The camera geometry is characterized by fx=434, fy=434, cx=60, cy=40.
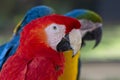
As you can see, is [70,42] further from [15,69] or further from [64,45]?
[15,69]

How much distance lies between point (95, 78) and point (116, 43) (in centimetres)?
39

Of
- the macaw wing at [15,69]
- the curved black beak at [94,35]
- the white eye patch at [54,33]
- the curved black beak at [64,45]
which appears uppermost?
the white eye patch at [54,33]

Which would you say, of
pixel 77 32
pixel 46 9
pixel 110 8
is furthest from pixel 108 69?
pixel 77 32

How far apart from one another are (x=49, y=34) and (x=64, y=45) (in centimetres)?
5

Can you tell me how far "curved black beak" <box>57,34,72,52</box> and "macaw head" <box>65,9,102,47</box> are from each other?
0.55 meters

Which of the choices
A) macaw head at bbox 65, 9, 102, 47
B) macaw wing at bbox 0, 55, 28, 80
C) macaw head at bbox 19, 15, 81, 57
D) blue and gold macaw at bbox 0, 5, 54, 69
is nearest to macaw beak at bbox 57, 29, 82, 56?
macaw head at bbox 19, 15, 81, 57

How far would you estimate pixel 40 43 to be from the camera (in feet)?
3.83

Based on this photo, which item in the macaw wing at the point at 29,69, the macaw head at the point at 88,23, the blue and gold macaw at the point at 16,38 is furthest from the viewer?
the macaw head at the point at 88,23

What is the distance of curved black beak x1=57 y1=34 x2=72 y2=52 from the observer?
1178 millimetres

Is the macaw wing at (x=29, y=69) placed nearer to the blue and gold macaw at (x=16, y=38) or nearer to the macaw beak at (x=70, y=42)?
the macaw beak at (x=70, y=42)

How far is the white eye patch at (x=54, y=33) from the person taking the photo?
117 cm

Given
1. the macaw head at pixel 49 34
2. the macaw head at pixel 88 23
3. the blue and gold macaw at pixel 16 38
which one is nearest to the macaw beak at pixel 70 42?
the macaw head at pixel 49 34

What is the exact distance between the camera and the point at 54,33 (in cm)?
117

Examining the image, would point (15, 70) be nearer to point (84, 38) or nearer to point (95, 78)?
point (84, 38)
